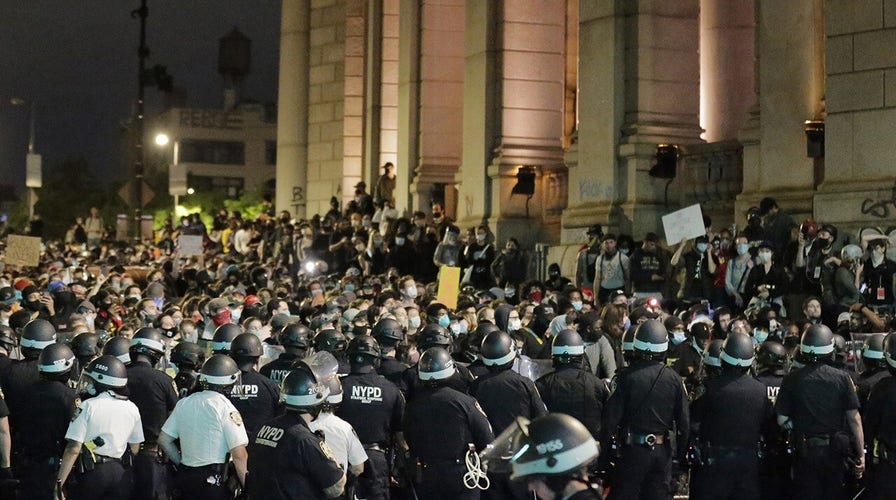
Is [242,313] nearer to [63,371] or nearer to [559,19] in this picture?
[63,371]

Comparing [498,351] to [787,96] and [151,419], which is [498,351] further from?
[787,96]

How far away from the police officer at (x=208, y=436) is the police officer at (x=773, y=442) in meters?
4.53

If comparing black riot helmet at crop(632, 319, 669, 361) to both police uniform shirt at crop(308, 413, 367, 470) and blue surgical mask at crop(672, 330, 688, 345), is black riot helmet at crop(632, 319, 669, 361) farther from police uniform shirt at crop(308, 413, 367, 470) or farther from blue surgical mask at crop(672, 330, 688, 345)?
blue surgical mask at crop(672, 330, 688, 345)

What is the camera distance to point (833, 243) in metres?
20.8

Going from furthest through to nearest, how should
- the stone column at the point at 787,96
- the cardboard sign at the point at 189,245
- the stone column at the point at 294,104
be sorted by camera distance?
the stone column at the point at 294,104
the cardboard sign at the point at 189,245
the stone column at the point at 787,96

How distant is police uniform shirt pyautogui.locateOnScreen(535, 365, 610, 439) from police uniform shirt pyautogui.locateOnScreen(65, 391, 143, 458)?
3404 mm

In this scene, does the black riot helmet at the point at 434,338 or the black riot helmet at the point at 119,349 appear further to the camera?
the black riot helmet at the point at 434,338

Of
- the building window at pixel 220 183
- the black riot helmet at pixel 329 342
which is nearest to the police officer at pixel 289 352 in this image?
the black riot helmet at pixel 329 342

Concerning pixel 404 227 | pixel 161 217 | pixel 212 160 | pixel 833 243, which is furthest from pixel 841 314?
pixel 212 160

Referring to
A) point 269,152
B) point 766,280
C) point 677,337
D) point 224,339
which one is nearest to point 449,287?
point 766,280

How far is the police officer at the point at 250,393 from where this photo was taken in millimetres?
12383

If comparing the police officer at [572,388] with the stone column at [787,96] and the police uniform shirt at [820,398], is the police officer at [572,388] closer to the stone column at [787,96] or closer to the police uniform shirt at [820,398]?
the police uniform shirt at [820,398]

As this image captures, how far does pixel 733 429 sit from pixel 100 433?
4.99 m

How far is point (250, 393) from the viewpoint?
40.8 feet
